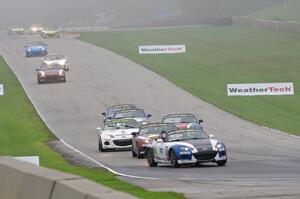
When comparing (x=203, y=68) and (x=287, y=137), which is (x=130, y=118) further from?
(x=203, y=68)

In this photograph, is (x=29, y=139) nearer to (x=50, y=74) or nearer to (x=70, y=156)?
(x=70, y=156)

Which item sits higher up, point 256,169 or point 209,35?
point 209,35

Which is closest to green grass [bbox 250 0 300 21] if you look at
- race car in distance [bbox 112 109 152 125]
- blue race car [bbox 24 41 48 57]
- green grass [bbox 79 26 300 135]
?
green grass [bbox 79 26 300 135]

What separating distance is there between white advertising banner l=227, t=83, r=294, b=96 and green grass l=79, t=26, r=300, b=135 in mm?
429

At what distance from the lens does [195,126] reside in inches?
1298

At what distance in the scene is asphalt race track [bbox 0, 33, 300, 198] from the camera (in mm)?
19859

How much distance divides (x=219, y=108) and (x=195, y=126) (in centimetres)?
1763

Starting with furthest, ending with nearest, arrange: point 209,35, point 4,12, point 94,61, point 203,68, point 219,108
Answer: point 4,12 → point 209,35 → point 94,61 → point 203,68 → point 219,108

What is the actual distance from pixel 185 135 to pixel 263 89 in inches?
1125

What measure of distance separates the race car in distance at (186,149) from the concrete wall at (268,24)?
6469 centimetres

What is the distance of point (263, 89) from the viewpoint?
2148 inches

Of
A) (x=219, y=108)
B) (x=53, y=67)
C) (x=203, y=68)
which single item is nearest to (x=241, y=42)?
(x=203, y=68)

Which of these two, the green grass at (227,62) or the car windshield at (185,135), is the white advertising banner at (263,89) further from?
the car windshield at (185,135)

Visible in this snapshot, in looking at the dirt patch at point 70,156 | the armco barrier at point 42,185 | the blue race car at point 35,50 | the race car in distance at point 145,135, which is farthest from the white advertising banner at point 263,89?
the armco barrier at point 42,185
